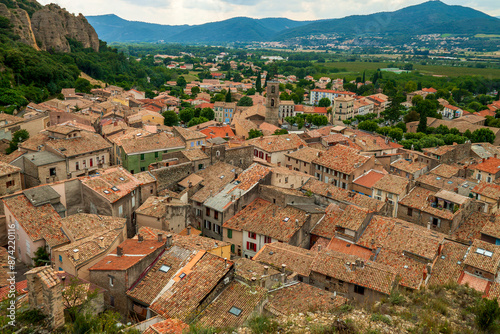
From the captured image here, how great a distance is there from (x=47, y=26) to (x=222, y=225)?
103216 millimetres

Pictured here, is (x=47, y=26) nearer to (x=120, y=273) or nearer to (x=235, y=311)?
(x=120, y=273)

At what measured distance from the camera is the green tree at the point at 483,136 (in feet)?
263

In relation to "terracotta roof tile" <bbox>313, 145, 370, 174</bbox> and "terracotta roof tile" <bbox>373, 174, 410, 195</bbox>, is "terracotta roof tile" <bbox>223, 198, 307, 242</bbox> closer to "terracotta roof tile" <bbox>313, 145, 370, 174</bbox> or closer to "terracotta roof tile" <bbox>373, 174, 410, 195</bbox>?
"terracotta roof tile" <bbox>373, 174, 410, 195</bbox>

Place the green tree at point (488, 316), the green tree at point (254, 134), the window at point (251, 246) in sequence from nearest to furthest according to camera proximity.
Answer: the green tree at point (488, 316) → the window at point (251, 246) → the green tree at point (254, 134)

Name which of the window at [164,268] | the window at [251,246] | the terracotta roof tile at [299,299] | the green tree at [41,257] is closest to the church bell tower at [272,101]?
the window at [251,246]

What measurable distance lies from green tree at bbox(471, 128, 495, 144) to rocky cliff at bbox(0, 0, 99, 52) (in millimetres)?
102830

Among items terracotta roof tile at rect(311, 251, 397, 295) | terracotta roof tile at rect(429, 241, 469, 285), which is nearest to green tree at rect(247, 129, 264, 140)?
terracotta roof tile at rect(429, 241, 469, 285)

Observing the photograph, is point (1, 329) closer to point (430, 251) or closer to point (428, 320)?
point (428, 320)

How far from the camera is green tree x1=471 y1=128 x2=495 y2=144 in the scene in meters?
80.3

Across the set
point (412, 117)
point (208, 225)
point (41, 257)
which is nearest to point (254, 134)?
point (208, 225)

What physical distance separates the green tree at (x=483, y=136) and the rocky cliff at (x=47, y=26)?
337 feet

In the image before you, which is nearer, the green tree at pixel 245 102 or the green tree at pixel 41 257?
the green tree at pixel 41 257

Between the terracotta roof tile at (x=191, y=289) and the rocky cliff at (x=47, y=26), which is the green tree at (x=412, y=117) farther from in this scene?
the rocky cliff at (x=47, y=26)

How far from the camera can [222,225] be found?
35.1 meters
